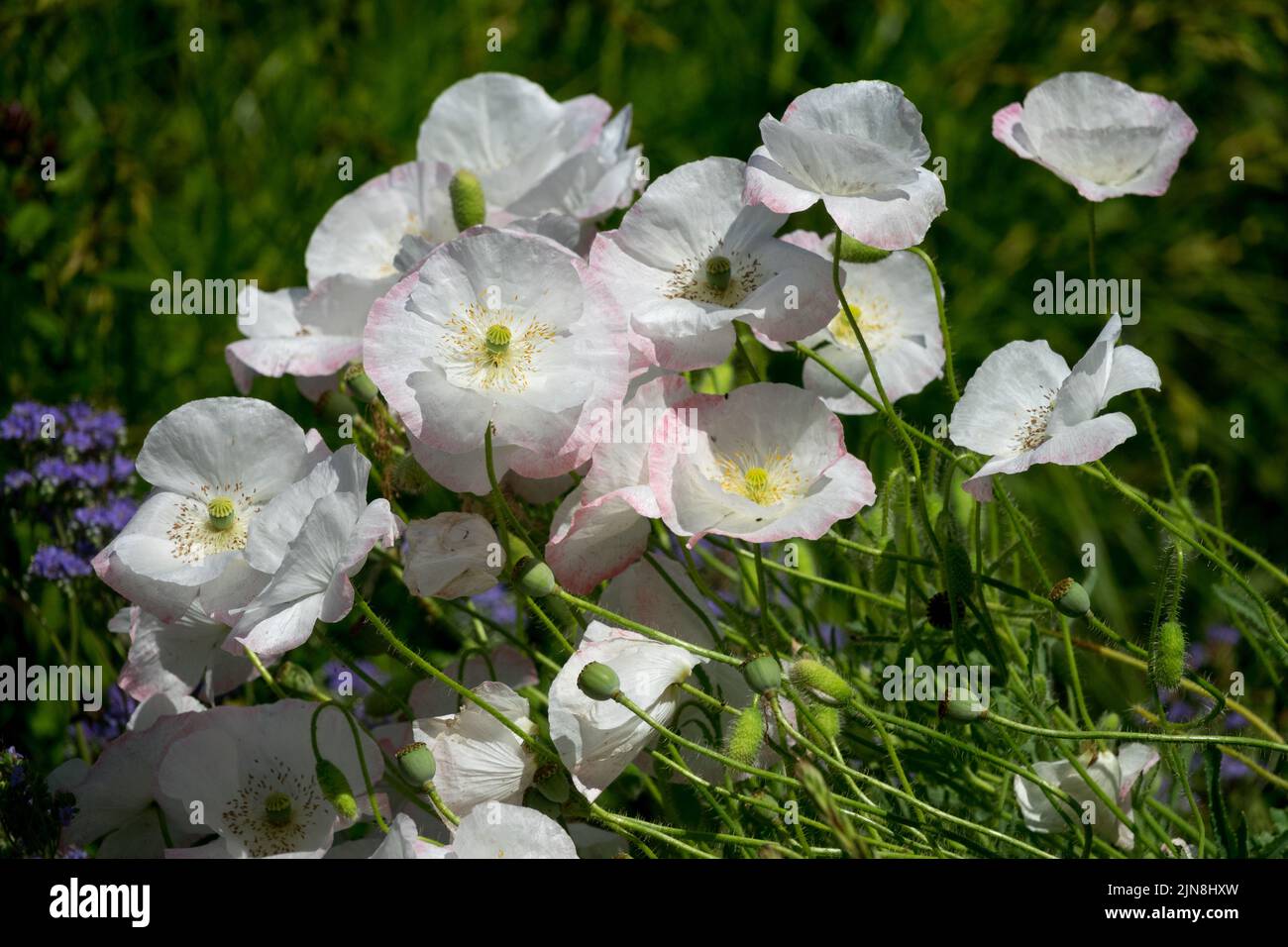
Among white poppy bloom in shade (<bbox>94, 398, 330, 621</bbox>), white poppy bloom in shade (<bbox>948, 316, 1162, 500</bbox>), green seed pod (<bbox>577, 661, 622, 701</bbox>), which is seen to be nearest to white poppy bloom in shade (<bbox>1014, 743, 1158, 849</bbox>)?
white poppy bloom in shade (<bbox>948, 316, 1162, 500</bbox>)

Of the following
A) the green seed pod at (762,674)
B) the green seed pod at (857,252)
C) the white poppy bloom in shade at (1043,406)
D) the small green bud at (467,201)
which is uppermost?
the small green bud at (467,201)

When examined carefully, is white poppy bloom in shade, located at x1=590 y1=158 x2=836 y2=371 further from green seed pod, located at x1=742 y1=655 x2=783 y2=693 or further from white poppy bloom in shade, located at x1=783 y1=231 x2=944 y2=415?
green seed pod, located at x1=742 y1=655 x2=783 y2=693

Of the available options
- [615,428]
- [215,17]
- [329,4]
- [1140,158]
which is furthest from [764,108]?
[615,428]

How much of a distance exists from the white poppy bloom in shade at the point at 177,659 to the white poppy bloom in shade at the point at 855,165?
53cm

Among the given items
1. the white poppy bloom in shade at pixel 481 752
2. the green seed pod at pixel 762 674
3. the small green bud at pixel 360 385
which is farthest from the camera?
the small green bud at pixel 360 385

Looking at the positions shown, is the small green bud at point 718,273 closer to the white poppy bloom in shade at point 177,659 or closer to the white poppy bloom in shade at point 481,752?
the white poppy bloom in shade at point 481,752

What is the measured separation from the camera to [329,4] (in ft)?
8.84

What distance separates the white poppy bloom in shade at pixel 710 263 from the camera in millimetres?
928

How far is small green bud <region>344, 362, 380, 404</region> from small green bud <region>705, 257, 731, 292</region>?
0.27 metres

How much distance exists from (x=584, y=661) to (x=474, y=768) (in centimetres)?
12

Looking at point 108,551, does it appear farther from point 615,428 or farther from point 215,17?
point 215,17

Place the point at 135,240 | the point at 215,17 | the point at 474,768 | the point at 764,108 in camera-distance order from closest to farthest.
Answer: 1. the point at 474,768
2. the point at 135,240
3. the point at 215,17
4. the point at 764,108

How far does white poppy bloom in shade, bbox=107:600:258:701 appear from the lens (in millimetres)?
1007

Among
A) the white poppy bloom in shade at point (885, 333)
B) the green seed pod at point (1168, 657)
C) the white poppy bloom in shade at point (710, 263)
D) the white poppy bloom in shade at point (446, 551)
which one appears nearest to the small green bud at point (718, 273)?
the white poppy bloom in shade at point (710, 263)
